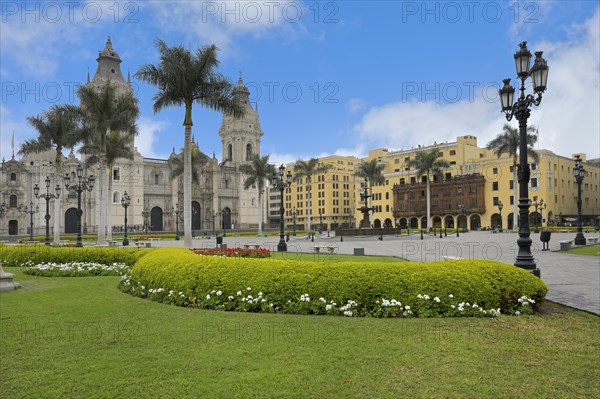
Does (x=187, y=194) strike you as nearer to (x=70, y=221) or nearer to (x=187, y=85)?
(x=187, y=85)

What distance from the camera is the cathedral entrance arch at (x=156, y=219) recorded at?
76869 millimetres

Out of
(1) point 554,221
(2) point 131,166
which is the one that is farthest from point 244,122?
(1) point 554,221

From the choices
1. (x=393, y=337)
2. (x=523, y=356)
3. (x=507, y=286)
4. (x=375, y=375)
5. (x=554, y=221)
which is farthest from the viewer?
(x=554, y=221)

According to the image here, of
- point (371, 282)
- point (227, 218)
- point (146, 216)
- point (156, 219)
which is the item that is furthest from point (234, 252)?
point (227, 218)

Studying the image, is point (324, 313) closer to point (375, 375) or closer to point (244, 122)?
point (375, 375)

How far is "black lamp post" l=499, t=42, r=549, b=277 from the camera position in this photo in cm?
1028

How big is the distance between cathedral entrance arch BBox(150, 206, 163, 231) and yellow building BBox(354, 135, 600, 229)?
1637 inches

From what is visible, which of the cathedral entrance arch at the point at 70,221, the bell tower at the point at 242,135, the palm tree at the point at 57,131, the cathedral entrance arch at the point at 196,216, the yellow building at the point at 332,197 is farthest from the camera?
the yellow building at the point at 332,197

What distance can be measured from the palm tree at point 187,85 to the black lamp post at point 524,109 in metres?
16.8

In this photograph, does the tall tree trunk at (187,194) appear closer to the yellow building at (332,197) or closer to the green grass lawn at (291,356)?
the green grass lawn at (291,356)

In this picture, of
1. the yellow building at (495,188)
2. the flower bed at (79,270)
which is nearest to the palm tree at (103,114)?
the flower bed at (79,270)

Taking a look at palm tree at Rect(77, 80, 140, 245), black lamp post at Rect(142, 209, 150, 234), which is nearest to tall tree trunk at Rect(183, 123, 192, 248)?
palm tree at Rect(77, 80, 140, 245)

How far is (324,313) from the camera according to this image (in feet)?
25.8

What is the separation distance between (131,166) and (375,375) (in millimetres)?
76198
